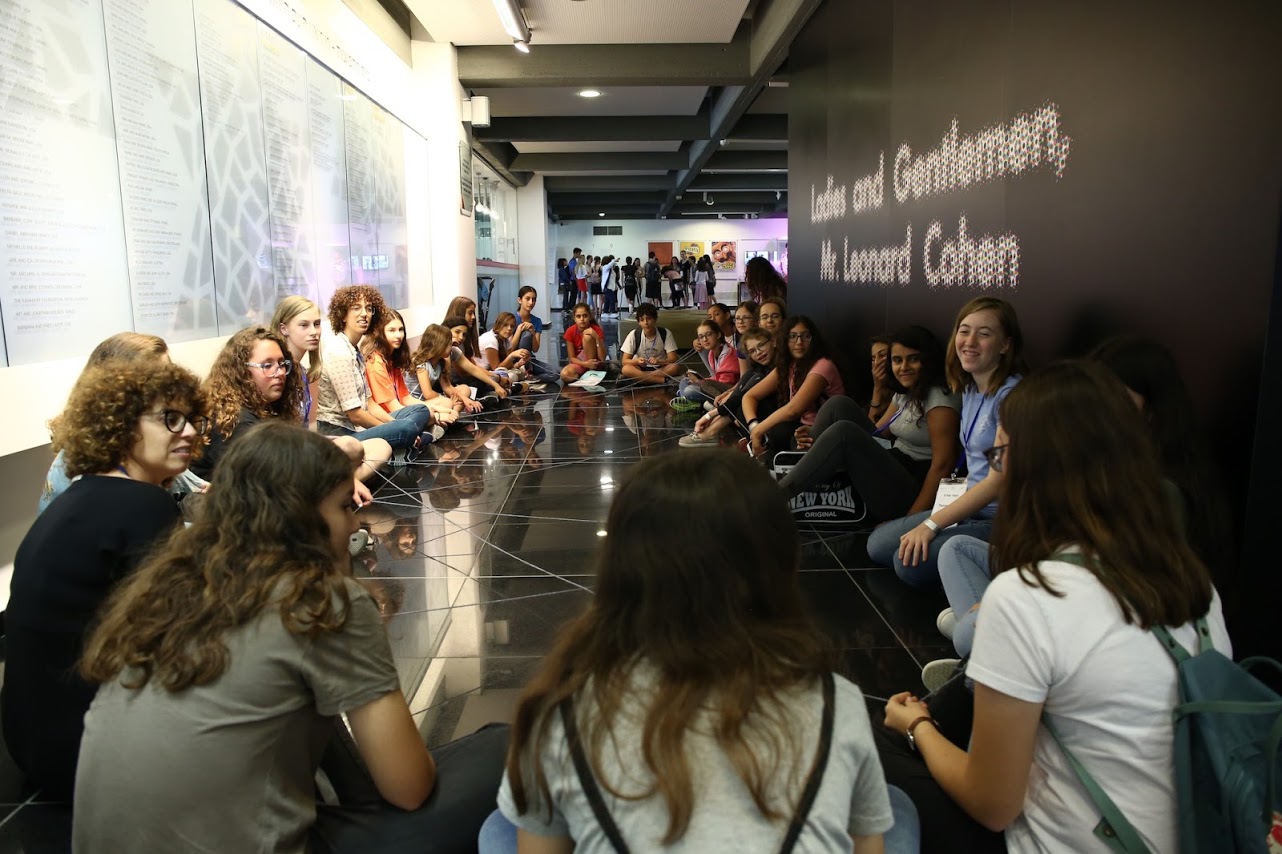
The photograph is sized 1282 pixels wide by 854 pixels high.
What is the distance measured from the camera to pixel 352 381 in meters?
5.57

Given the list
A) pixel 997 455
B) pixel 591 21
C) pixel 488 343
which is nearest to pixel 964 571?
pixel 997 455

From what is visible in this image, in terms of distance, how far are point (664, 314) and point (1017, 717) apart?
12.8 meters

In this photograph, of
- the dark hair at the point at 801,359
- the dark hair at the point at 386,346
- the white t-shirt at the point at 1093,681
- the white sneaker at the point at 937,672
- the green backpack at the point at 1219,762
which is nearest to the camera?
the green backpack at the point at 1219,762

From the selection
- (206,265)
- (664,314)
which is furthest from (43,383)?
(664,314)

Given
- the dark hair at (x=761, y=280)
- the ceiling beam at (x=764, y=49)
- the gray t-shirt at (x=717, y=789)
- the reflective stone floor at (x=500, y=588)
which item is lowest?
the reflective stone floor at (x=500, y=588)

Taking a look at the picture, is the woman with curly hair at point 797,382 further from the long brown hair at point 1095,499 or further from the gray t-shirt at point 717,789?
the gray t-shirt at point 717,789

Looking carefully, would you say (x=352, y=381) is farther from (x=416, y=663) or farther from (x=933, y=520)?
(x=933, y=520)

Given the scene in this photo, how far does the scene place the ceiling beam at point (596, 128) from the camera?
13312mm

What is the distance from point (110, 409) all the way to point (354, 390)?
357 cm

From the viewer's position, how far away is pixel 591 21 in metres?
8.43

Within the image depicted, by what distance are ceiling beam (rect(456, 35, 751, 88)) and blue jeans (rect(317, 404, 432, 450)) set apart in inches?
187

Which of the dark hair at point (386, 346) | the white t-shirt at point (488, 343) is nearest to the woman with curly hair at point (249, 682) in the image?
the dark hair at point (386, 346)

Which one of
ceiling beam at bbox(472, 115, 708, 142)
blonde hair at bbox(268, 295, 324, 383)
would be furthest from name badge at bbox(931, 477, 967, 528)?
ceiling beam at bbox(472, 115, 708, 142)

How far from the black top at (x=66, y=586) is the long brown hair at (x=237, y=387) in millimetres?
1591
